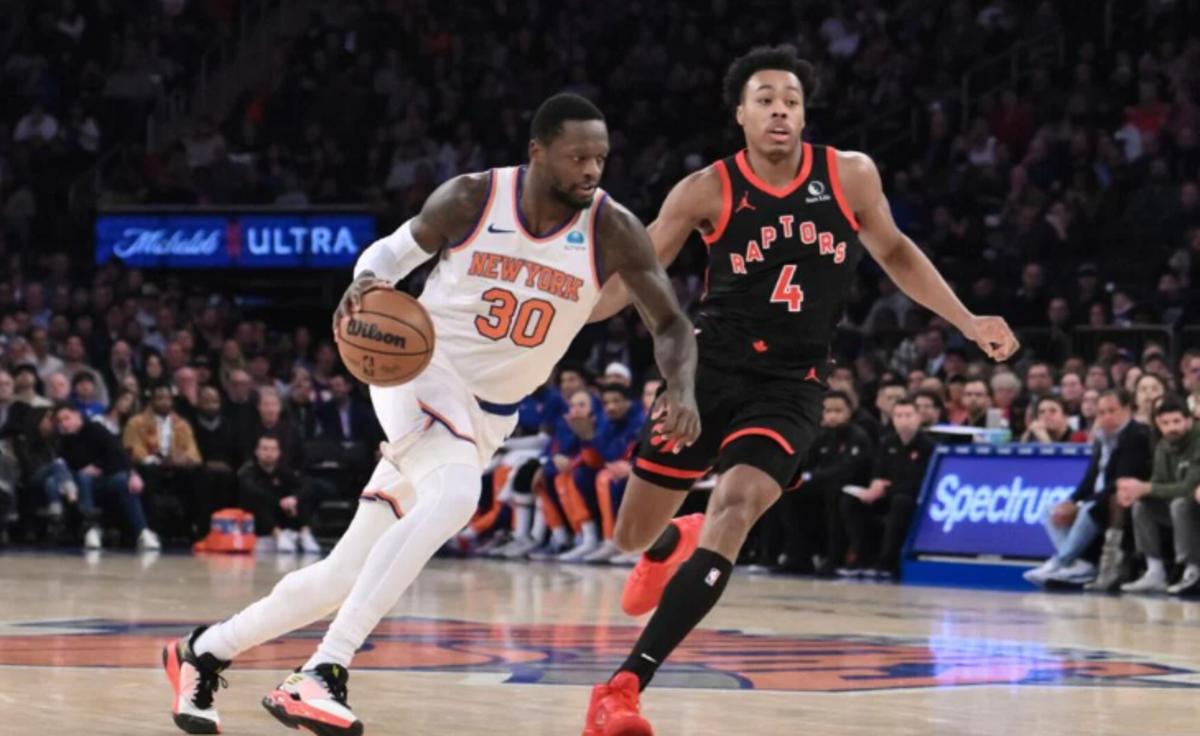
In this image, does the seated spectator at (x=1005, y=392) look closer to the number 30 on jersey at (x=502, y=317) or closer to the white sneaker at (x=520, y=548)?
the white sneaker at (x=520, y=548)

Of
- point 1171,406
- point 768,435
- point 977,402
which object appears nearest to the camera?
point 768,435

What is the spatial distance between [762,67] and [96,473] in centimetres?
1161

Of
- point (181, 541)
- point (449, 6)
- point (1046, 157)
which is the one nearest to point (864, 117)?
point (1046, 157)

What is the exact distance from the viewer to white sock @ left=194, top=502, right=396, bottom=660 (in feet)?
18.9

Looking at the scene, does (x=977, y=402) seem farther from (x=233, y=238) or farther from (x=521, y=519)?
(x=233, y=238)

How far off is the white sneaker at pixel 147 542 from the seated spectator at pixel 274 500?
2.62 feet

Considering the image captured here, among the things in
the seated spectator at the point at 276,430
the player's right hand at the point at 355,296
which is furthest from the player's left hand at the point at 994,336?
the seated spectator at the point at 276,430

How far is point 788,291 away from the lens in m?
6.78

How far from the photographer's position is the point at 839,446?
15.2 m

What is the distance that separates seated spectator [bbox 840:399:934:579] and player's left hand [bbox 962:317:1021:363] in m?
7.90

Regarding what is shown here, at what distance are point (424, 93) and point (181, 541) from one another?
7751mm

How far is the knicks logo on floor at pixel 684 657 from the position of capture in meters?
7.45

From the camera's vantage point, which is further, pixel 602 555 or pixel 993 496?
pixel 602 555

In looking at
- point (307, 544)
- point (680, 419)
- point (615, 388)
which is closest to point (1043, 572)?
point (615, 388)
